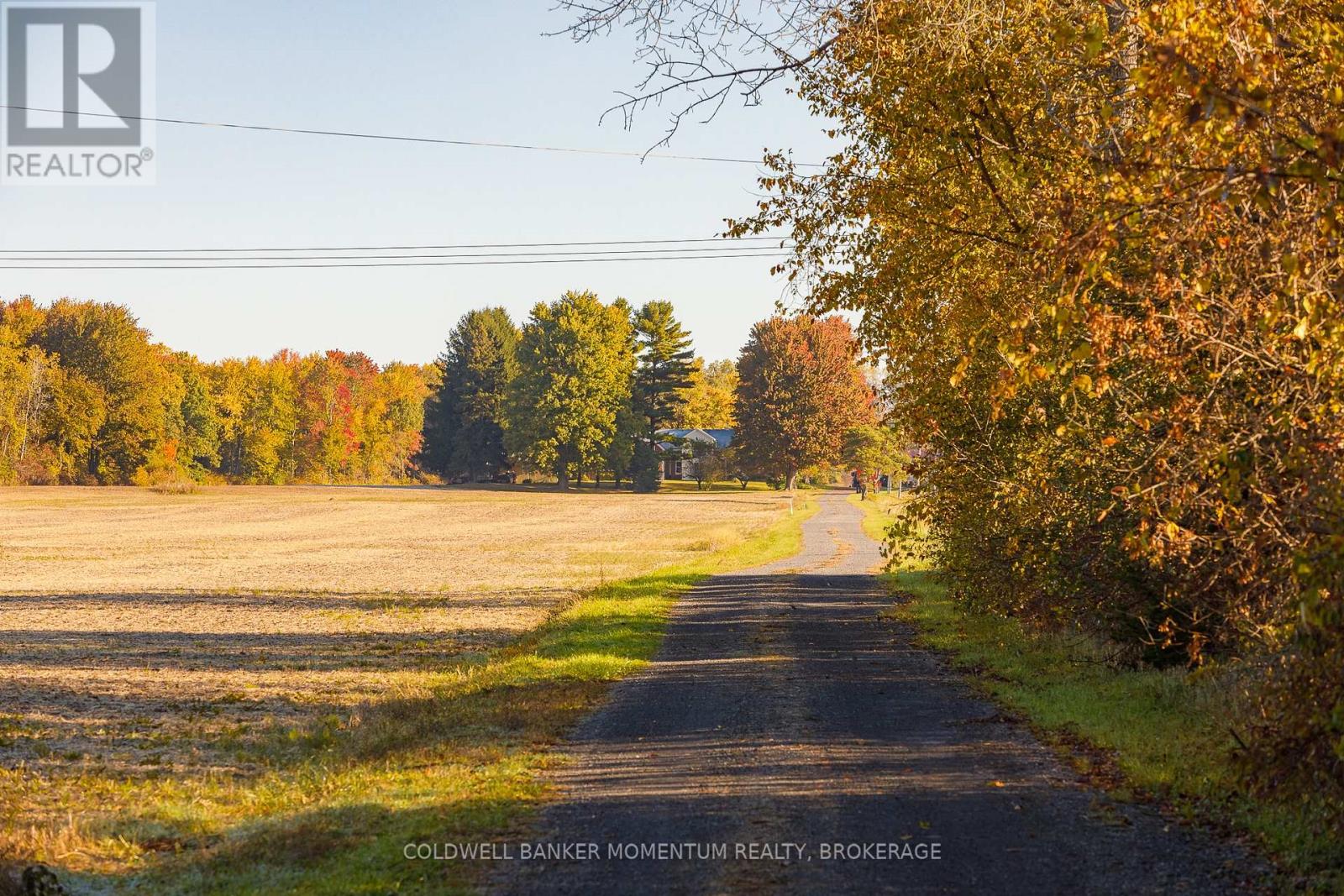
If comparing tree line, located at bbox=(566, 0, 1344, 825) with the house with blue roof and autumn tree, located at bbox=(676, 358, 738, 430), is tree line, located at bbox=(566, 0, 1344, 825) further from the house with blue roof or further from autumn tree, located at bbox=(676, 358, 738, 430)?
autumn tree, located at bbox=(676, 358, 738, 430)

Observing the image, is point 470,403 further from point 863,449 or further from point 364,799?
point 364,799

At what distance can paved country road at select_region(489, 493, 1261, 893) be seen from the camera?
21.5 feet

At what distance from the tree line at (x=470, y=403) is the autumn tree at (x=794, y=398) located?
0.54 feet

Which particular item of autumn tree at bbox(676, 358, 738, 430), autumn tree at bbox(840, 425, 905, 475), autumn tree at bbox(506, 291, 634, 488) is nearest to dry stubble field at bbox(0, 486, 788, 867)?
autumn tree at bbox(840, 425, 905, 475)

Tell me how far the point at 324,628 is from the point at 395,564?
15.6 m

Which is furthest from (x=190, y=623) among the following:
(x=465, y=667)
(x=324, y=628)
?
(x=465, y=667)

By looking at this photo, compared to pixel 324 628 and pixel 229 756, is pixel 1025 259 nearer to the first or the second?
pixel 229 756

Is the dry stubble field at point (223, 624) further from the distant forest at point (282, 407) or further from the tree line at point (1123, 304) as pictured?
the distant forest at point (282, 407)

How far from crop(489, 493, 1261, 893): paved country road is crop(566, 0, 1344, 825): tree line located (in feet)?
4.05

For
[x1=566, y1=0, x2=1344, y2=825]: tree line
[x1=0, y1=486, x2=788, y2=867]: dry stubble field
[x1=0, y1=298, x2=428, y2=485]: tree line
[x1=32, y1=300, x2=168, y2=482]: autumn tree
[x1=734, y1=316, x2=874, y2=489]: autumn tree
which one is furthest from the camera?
[x1=734, y1=316, x2=874, y2=489]: autumn tree

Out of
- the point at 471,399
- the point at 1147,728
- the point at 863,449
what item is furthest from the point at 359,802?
the point at 471,399

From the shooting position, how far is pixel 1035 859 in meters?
6.79

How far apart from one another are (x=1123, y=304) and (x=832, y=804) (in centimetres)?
492

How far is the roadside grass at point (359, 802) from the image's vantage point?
710 centimetres
